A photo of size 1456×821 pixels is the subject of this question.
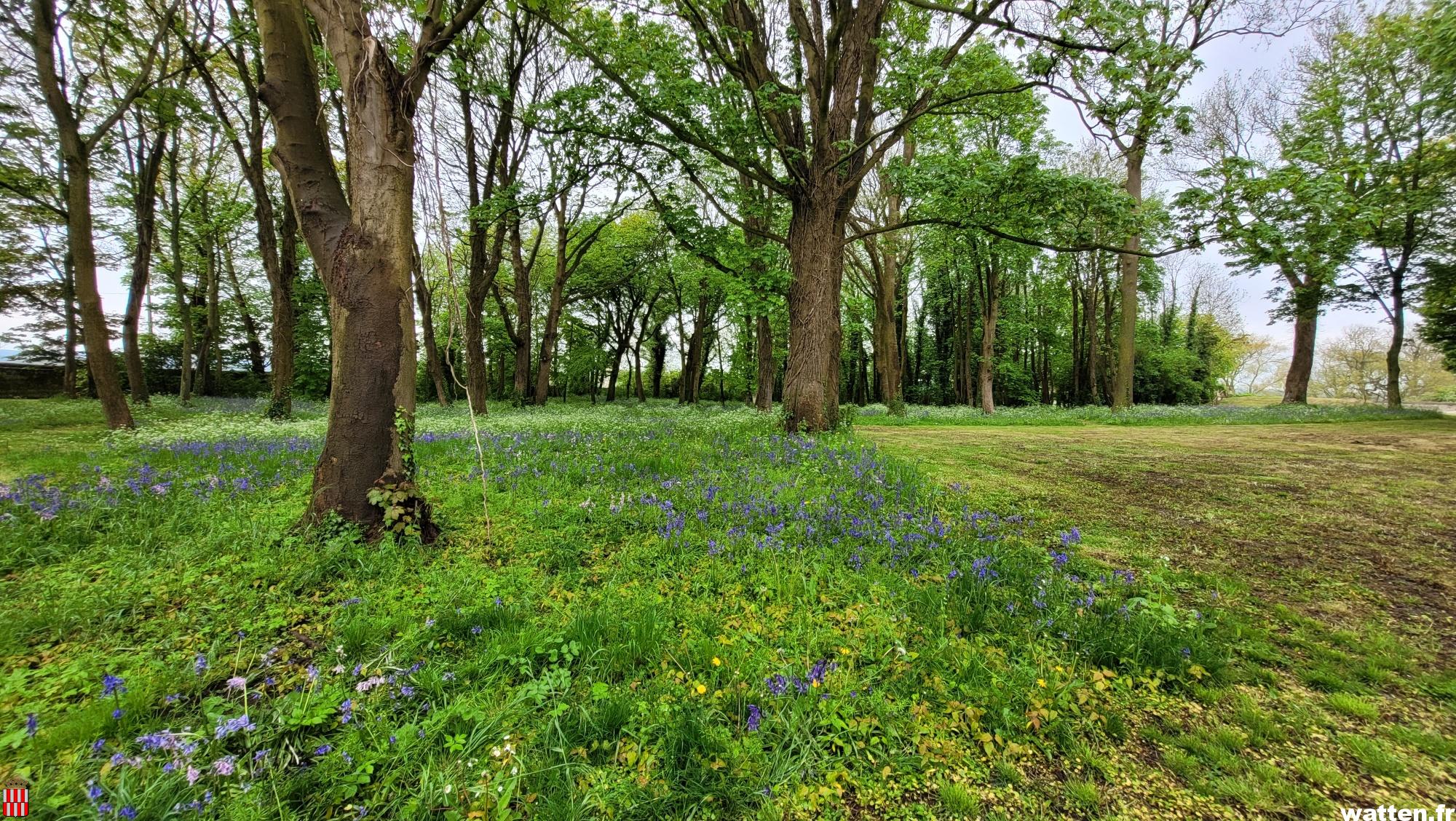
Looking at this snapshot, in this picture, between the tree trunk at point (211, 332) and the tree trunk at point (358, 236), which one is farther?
the tree trunk at point (211, 332)

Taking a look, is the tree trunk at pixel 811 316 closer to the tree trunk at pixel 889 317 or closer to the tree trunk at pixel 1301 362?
the tree trunk at pixel 889 317

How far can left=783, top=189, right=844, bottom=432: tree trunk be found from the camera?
8.83 m

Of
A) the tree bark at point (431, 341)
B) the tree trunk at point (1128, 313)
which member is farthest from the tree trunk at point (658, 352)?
the tree trunk at point (1128, 313)

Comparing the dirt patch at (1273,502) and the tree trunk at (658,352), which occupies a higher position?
the tree trunk at (658,352)

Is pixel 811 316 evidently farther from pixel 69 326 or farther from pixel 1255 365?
pixel 1255 365

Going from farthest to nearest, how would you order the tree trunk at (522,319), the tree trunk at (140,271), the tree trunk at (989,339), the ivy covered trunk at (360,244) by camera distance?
1. the tree trunk at (989,339)
2. the tree trunk at (522,319)
3. the tree trunk at (140,271)
4. the ivy covered trunk at (360,244)

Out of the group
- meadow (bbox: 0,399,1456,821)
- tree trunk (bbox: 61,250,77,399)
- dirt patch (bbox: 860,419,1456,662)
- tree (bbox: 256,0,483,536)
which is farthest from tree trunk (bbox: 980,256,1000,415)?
tree trunk (bbox: 61,250,77,399)

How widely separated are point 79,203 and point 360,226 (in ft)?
34.6

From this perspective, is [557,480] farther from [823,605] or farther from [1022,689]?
[1022,689]

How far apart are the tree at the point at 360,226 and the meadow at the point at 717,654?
533 mm

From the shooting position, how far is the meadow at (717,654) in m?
1.90

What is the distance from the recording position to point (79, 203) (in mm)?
8867

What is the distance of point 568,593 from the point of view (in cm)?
325

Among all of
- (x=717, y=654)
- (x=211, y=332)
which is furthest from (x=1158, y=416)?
(x=211, y=332)
